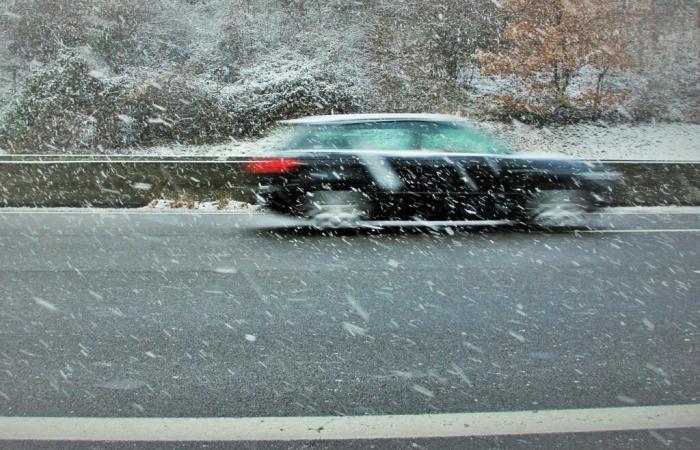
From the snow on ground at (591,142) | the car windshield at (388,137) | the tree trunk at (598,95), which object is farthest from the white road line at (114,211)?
the tree trunk at (598,95)

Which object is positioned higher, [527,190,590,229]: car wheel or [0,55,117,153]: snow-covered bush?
[527,190,590,229]: car wheel

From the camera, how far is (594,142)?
23188 mm

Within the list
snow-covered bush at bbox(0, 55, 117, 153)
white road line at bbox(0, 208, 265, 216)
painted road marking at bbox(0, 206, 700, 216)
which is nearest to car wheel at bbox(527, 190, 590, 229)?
painted road marking at bbox(0, 206, 700, 216)

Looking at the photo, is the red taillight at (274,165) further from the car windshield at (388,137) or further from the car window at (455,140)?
the car window at (455,140)

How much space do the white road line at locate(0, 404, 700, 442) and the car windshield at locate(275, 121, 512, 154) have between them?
5.99 m

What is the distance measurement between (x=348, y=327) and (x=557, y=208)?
5.49 metres

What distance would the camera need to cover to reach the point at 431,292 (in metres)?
6.38

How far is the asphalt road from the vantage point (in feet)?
12.9

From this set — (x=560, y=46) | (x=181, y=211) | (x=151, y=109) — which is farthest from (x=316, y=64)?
(x=181, y=211)

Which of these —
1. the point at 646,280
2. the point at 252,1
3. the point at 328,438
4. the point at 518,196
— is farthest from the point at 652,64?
the point at 328,438

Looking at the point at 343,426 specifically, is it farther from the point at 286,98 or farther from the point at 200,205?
the point at 286,98

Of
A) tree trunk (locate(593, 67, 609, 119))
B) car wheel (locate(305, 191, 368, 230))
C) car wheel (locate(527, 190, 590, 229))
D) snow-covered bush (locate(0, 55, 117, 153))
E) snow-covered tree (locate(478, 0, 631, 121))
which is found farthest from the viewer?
tree trunk (locate(593, 67, 609, 119))

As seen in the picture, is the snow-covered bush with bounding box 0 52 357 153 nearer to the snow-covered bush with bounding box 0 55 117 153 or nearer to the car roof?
the snow-covered bush with bounding box 0 55 117 153

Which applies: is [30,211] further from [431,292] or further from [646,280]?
[646,280]
